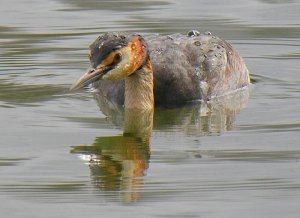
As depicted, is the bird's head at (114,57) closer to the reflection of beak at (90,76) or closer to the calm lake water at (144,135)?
the reflection of beak at (90,76)

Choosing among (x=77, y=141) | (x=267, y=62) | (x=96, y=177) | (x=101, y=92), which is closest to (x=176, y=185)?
(x=96, y=177)

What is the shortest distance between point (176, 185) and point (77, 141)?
1832 millimetres

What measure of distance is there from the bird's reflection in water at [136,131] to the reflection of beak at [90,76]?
0.57 metres

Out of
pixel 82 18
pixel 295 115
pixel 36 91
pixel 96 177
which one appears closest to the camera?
pixel 96 177

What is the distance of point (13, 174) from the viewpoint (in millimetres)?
12094

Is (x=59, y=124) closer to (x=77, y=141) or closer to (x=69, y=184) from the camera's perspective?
(x=77, y=141)

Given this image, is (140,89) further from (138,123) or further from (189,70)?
(189,70)

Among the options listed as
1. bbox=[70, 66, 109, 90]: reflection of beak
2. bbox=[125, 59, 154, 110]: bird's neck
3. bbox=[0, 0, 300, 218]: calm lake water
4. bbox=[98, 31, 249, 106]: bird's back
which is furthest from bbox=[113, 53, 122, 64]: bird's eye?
bbox=[98, 31, 249, 106]: bird's back

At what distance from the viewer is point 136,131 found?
14055 millimetres

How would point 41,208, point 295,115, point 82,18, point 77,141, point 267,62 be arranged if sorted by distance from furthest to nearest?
point 82,18
point 267,62
point 295,115
point 77,141
point 41,208

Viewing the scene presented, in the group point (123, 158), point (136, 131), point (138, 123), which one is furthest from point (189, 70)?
point (123, 158)

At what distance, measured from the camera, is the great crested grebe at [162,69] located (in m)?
14.2

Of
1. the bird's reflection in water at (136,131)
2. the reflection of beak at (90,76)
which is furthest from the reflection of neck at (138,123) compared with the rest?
the reflection of beak at (90,76)

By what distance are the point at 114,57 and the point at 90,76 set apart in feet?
1.31
